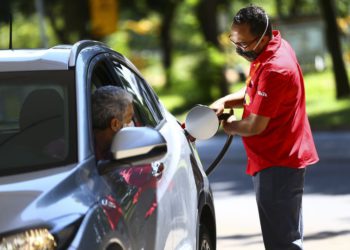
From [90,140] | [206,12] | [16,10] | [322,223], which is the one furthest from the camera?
[16,10]

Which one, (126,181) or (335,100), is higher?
(126,181)

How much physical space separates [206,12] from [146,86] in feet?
84.7

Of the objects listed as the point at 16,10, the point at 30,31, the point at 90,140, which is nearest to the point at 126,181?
the point at 90,140

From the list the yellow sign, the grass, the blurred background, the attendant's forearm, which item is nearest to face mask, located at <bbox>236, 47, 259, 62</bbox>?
the attendant's forearm

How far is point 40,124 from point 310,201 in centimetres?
768

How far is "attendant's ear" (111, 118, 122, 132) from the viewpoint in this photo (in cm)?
471

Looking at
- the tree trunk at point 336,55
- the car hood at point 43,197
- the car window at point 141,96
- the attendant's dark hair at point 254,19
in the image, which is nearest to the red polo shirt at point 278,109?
the attendant's dark hair at point 254,19

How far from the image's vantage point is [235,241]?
9188mm

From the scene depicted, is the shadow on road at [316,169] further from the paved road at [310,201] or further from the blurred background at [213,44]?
the blurred background at [213,44]

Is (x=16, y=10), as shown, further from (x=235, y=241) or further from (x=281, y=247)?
(x=281, y=247)

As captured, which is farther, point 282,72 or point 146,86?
point 146,86

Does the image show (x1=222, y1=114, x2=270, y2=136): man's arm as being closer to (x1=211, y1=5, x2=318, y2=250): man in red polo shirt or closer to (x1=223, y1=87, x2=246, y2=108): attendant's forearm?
(x1=211, y1=5, x2=318, y2=250): man in red polo shirt

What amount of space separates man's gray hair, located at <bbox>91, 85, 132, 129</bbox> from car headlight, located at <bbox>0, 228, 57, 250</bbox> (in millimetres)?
1077

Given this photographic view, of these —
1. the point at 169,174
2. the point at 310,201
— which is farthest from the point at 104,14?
the point at 169,174
